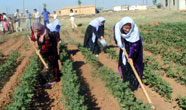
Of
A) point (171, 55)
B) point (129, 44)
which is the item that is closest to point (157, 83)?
point (129, 44)

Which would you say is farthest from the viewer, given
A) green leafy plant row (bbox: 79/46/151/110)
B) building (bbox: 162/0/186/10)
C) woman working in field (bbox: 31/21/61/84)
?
building (bbox: 162/0/186/10)

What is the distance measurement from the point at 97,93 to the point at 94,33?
115 inches

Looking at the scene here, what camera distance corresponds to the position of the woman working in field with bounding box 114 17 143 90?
167 inches

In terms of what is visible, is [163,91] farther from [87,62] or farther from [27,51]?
[27,51]

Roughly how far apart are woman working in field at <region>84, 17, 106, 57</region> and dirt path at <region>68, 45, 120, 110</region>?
0.99 meters

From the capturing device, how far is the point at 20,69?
6.94 m

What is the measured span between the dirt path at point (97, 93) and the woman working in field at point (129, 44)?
564mm

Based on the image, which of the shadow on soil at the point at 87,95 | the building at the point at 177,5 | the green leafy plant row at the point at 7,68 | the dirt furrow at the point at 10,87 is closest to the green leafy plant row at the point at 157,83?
the shadow on soil at the point at 87,95

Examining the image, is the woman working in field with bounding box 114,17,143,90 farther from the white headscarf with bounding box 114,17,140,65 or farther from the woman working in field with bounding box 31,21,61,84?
the woman working in field with bounding box 31,21,61,84

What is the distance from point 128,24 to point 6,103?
9.18 ft

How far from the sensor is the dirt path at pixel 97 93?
4478 mm

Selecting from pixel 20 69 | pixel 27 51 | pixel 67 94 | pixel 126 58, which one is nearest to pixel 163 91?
pixel 126 58

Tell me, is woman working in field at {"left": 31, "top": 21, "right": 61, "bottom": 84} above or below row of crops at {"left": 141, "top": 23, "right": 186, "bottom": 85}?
above

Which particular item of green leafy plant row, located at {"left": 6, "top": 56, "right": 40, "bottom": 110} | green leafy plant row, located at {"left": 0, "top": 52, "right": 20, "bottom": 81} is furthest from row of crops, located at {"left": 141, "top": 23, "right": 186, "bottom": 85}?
green leafy plant row, located at {"left": 0, "top": 52, "right": 20, "bottom": 81}
